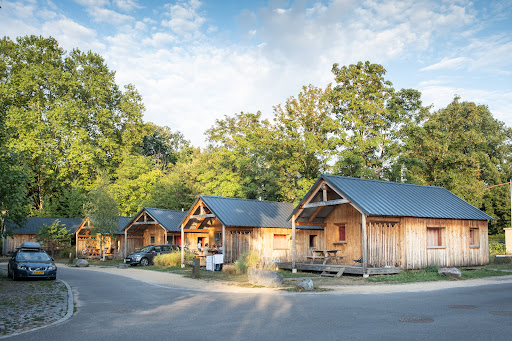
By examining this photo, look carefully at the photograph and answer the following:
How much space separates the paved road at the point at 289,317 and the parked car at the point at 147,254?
17.9 m

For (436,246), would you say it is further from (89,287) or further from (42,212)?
(42,212)

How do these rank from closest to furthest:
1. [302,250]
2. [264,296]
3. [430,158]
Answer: [264,296], [302,250], [430,158]

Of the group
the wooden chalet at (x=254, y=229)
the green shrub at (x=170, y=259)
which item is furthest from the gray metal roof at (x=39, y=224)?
the wooden chalet at (x=254, y=229)

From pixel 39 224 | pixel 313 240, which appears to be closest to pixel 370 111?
pixel 313 240

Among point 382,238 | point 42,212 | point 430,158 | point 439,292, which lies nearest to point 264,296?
point 439,292

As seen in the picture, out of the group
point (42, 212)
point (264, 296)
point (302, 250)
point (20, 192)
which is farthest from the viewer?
point (42, 212)

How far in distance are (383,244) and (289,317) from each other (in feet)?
40.7

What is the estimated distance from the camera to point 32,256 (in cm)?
2025

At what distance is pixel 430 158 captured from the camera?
1773 inches

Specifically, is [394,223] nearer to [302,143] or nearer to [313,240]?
[313,240]

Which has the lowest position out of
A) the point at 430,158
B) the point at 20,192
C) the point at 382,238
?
the point at 382,238

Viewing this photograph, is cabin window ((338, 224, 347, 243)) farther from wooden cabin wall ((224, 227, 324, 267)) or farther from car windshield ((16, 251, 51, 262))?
car windshield ((16, 251, 51, 262))

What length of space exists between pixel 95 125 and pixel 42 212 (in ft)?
42.8

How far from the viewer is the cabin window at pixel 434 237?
2252 centimetres
